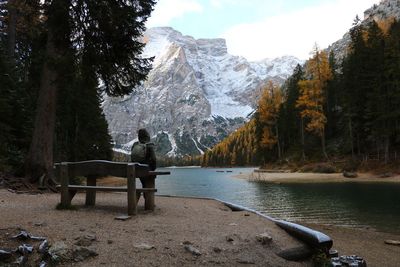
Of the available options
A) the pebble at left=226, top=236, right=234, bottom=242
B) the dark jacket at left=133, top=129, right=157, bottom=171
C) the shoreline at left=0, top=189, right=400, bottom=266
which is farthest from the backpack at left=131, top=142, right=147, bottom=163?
the pebble at left=226, top=236, right=234, bottom=242

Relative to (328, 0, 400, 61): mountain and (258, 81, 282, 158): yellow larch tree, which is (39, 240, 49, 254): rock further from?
(328, 0, 400, 61): mountain

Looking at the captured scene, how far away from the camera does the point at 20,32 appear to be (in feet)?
104

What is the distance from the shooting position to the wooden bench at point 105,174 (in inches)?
330

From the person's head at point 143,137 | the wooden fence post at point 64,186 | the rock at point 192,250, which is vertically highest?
the person's head at point 143,137

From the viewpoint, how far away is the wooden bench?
8.38m

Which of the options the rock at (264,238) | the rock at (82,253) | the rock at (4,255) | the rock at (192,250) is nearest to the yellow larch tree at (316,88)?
the rock at (264,238)

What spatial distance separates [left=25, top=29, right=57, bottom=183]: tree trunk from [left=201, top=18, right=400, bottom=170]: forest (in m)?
39.9

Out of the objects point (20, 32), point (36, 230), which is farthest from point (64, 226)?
point (20, 32)

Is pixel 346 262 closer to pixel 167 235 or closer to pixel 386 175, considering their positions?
pixel 167 235

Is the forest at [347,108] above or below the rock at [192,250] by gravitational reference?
above

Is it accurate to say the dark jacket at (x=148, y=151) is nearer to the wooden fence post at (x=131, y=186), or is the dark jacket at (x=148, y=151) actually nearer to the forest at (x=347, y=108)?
the wooden fence post at (x=131, y=186)

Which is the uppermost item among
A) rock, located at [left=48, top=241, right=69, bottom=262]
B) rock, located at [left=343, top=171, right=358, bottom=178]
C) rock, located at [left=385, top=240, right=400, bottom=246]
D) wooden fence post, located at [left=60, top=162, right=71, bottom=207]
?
wooden fence post, located at [left=60, top=162, right=71, bottom=207]

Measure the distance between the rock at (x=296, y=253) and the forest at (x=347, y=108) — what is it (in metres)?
41.2

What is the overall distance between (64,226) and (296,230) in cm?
435
